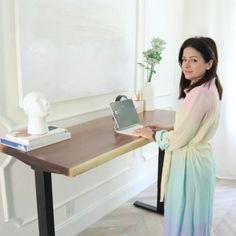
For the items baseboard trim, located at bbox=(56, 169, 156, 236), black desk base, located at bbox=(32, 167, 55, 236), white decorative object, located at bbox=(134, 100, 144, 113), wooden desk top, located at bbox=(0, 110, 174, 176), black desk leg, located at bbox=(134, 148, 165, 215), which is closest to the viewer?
wooden desk top, located at bbox=(0, 110, 174, 176)

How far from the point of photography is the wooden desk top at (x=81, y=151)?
1.34 meters

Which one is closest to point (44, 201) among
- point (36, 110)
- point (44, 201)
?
point (44, 201)

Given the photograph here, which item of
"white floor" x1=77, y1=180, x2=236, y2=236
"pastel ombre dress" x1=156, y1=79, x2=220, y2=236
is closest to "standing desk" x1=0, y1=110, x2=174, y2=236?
"pastel ombre dress" x1=156, y1=79, x2=220, y2=236

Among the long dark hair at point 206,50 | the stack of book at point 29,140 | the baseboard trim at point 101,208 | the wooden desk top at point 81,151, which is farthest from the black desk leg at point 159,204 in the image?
the stack of book at point 29,140

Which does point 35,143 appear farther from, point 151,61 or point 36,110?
point 151,61

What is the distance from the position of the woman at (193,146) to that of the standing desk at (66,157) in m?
0.23

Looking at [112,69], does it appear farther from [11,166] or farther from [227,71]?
[227,71]

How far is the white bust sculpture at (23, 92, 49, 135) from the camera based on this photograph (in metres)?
1.54

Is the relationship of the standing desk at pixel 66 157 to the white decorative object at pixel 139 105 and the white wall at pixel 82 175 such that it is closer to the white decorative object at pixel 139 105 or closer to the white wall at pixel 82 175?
the white wall at pixel 82 175

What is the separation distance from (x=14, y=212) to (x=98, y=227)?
30.2 inches

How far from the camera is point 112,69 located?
2.38 meters

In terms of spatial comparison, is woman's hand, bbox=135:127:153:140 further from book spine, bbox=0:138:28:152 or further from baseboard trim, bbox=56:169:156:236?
baseboard trim, bbox=56:169:156:236

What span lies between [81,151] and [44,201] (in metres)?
0.29

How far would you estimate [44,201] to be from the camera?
1.48m
